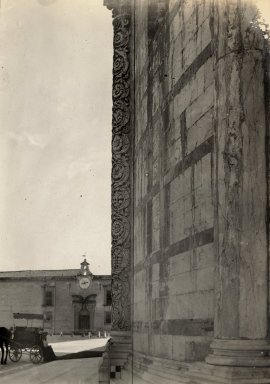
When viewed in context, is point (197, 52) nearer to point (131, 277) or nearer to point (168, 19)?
point (168, 19)

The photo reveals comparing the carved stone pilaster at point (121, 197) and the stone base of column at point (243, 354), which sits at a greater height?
the carved stone pilaster at point (121, 197)

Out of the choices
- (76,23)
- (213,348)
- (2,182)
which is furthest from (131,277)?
(213,348)

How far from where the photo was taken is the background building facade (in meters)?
43.8

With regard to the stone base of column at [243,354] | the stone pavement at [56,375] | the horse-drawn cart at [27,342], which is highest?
the stone base of column at [243,354]

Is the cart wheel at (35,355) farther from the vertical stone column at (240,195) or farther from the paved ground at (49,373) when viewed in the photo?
the vertical stone column at (240,195)

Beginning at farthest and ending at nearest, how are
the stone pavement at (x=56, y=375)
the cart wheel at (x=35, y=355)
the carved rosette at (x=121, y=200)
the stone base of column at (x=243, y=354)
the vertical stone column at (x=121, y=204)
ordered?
the cart wheel at (x=35, y=355) → the carved rosette at (x=121, y=200) → the vertical stone column at (x=121, y=204) → the stone pavement at (x=56, y=375) → the stone base of column at (x=243, y=354)

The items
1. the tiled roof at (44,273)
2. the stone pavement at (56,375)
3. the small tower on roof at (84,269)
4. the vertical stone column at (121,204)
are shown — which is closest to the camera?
the stone pavement at (56,375)

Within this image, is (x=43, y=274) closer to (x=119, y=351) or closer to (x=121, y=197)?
(x=121, y=197)

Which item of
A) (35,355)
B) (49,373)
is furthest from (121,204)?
(35,355)

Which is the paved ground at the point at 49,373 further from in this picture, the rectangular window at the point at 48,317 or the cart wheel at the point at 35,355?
the rectangular window at the point at 48,317

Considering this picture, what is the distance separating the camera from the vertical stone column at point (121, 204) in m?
10.9

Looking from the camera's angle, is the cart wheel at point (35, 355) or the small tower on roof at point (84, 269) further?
the small tower on roof at point (84, 269)

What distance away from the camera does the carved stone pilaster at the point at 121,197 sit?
36.1 feet

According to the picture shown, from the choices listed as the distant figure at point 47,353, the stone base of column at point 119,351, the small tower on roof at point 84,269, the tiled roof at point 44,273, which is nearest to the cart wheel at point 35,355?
the distant figure at point 47,353
